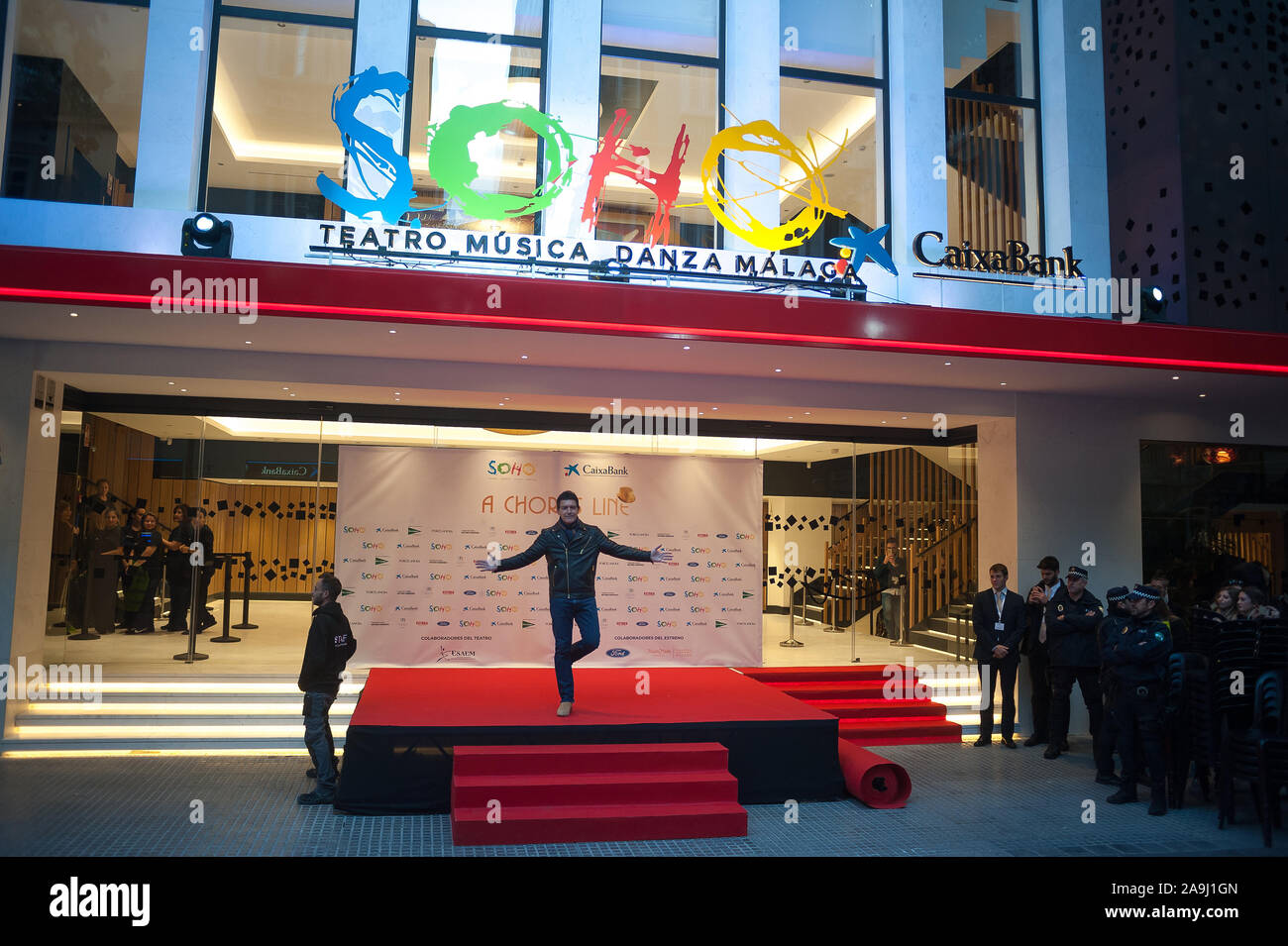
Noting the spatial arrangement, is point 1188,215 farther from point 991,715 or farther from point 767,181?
point 991,715

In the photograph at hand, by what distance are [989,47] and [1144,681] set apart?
27.4 feet

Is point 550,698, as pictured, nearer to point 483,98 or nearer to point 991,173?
point 483,98

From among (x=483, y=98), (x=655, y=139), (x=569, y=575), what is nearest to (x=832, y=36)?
(x=655, y=139)

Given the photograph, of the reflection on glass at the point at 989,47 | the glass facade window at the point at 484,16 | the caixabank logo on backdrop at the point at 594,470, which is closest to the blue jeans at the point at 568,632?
the caixabank logo on backdrop at the point at 594,470

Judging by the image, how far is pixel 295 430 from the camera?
918cm

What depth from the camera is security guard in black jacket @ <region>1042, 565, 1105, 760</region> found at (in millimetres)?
7809

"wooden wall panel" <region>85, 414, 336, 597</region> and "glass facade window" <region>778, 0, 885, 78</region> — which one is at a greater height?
"glass facade window" <region>778, 0, 885, 78</region>

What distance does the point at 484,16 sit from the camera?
32.5ft

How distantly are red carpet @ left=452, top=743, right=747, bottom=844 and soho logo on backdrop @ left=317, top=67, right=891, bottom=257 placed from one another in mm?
5511

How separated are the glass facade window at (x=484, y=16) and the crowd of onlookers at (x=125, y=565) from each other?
5.89 meters

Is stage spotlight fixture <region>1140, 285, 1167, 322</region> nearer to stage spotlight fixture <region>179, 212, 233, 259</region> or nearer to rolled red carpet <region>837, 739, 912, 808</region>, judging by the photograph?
rolled red carpet <region>837, 739, 912, 808</region>

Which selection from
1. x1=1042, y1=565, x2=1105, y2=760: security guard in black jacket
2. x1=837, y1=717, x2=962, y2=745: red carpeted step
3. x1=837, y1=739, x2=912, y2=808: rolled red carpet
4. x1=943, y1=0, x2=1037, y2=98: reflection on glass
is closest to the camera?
x1=837, y1=739, x2=912, y2=808: rolled red carpet

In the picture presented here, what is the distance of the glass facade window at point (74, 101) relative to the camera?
883cm

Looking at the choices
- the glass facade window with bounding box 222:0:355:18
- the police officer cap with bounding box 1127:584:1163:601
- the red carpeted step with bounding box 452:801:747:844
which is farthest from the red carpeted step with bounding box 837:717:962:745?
the glass facade window with bounding box 222:0:355:18
